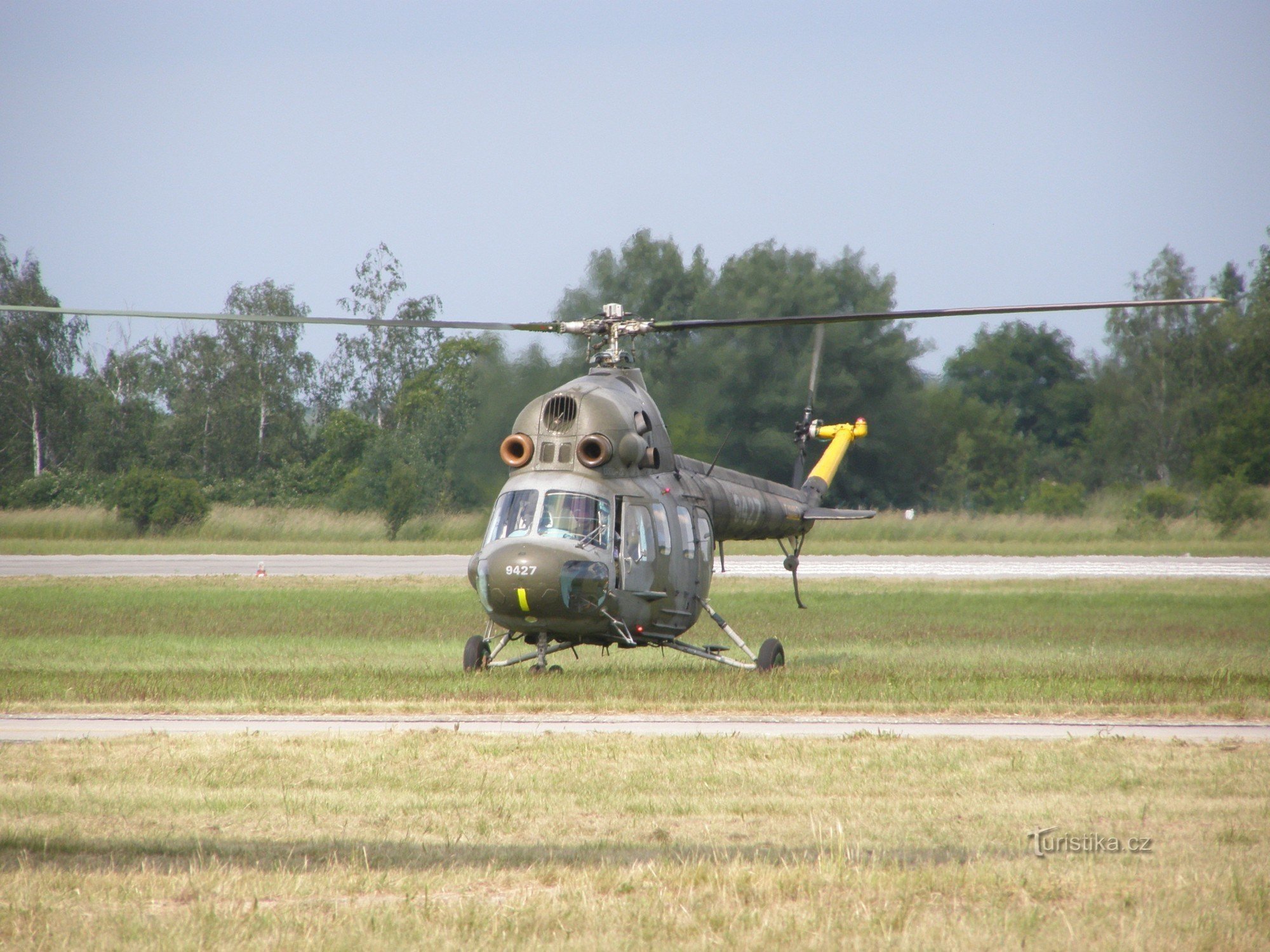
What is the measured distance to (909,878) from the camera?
645cm

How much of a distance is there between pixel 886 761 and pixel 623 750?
75.4 inches

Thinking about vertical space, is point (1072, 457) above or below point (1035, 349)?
below

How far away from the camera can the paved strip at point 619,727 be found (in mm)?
11141

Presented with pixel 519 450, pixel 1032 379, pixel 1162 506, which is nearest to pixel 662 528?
pixel 519 450

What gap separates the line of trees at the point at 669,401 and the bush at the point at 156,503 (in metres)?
3.24

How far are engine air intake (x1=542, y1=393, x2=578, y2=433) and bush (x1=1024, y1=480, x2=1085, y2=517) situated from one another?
39.9m

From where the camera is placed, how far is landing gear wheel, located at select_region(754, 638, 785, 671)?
→ 1608cm

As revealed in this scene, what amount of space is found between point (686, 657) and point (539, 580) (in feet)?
21.7

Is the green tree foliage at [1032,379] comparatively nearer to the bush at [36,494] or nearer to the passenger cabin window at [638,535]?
the bush at [36,494]

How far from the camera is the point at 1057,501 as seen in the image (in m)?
53.2

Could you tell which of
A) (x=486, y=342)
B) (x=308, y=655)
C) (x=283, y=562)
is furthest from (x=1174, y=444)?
(x=308, y=655)

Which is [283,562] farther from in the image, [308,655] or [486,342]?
[308,655]

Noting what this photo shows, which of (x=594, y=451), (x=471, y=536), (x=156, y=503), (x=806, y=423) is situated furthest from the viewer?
(x=156, y=503)

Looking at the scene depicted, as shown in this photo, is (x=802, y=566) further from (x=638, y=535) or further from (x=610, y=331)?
(x=638, y=535)
